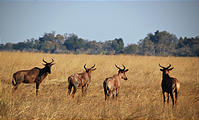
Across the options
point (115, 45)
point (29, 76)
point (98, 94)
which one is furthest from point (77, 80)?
point (115, 45)

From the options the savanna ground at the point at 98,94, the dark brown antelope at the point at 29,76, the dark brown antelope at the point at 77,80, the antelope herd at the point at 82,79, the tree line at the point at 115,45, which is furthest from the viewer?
the tree line at the point at 115,45

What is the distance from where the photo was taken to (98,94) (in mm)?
10133

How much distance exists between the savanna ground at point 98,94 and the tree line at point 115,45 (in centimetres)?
2368

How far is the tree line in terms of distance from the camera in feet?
141

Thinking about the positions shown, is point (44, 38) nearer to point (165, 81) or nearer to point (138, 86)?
point (138, 86)

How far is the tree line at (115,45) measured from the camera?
141 ft

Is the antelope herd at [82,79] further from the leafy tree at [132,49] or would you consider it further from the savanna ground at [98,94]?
the leafy tree at [132,49]

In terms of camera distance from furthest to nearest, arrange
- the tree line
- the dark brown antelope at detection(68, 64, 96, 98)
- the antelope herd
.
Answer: the tree line, the dark brown antelope at detection(68, 64, 96, 98), the antelope herd

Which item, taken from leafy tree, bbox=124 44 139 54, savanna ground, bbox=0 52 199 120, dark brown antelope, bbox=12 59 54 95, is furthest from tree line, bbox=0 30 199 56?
dark brown antelope, bbox=12 59 54 95

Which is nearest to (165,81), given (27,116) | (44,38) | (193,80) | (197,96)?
(197,96)

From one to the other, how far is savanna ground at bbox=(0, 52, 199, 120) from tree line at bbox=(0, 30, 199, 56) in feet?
77.7

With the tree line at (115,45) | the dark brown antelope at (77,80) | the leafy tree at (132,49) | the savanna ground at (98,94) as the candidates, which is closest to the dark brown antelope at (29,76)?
the savanna ground at (98,94)

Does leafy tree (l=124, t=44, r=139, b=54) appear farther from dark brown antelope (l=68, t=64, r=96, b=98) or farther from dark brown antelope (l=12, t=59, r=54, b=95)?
dark brown antelope (l=12, t=59, r=54, b=95)

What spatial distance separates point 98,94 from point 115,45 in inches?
1554
